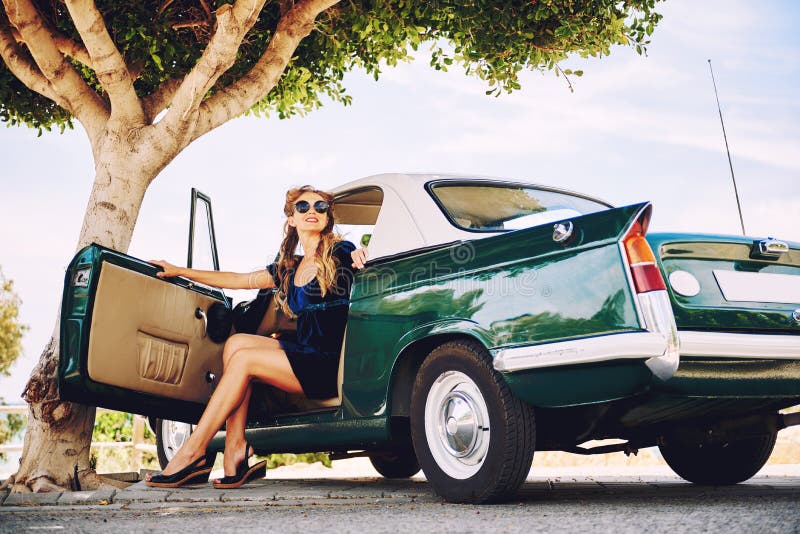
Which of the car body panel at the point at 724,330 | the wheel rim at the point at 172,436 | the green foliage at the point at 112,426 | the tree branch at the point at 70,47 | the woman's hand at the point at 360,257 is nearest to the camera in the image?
the car body panel at the point at 724,330

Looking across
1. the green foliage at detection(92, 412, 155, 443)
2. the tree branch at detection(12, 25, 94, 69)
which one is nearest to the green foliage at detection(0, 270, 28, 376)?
the green foliage at detection(92, 412, 155, 443)

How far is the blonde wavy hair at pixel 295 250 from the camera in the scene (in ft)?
16.5

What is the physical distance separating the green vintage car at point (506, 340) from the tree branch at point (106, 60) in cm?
199

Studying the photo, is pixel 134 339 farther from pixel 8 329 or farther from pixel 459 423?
pixel 8 329

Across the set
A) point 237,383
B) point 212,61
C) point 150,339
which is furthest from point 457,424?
point 212,61

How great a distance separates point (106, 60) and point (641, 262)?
15.7 ft

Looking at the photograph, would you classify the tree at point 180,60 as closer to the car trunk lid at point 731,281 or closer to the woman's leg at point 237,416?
the woman's leg at point 237,416

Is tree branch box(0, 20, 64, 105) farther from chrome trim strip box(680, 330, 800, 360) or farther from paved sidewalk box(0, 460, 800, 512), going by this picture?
chrome trim strip box(680, 330, 800, 360)

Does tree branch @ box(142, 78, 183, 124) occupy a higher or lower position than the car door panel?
higher

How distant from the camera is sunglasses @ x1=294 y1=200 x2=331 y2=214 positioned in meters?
5.31

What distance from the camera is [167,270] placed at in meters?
5.45

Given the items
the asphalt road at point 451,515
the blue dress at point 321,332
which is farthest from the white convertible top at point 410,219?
the asphalt road at point 451,515

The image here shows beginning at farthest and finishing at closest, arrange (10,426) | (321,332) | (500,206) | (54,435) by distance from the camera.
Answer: (10,426)
(54,435)
(321,332)
(500,206)

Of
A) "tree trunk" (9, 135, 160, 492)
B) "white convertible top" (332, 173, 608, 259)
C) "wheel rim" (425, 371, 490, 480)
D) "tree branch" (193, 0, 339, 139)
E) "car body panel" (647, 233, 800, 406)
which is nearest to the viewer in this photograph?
"car body panel" (647, 233, 800, 406)
